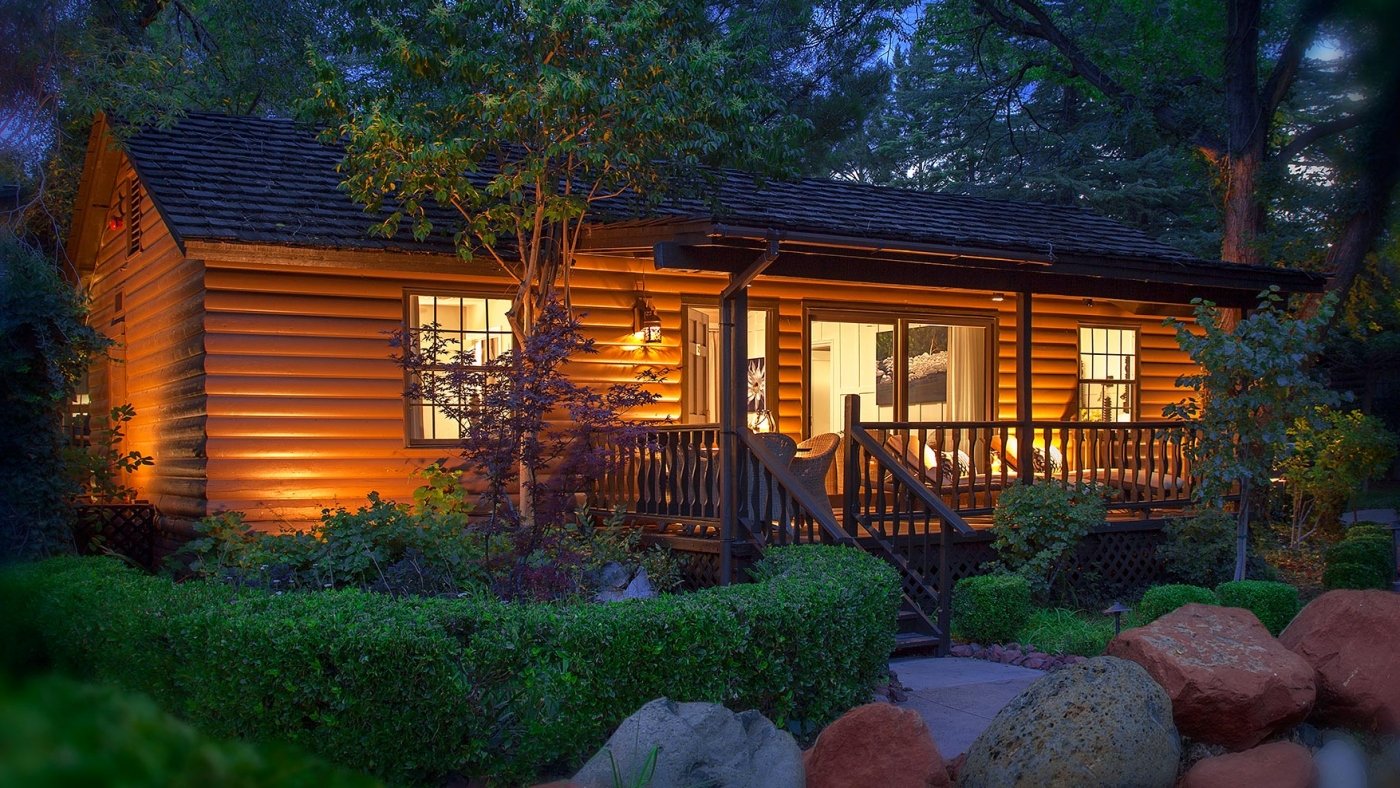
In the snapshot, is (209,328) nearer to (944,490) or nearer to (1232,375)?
(944,490)

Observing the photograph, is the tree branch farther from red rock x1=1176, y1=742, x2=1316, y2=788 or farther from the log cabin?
the log cabin

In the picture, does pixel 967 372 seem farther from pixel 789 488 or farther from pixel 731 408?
pixel 789 488

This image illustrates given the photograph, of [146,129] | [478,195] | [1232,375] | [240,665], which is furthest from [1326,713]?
[146,129]

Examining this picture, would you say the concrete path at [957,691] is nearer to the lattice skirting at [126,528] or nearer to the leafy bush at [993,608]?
the leafy bush at [993,608]

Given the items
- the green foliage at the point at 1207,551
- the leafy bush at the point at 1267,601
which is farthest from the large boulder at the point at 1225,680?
the green foliage at the point at 1207,551

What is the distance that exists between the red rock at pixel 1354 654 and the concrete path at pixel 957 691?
1.71 meters

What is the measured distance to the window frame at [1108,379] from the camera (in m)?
15.3

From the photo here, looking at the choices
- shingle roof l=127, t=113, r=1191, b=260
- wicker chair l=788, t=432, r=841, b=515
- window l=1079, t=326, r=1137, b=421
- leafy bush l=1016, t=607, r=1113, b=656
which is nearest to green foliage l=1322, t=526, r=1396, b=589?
leafy bush l=1016, t=607, r=1113, b=656

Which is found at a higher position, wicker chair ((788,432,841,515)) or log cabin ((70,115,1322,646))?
log cabin ((70,115,1322,646))

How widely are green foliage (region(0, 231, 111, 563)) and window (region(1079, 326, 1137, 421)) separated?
37.5 feet

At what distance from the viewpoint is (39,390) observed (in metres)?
9.20

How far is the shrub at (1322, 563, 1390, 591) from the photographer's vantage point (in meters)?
11.0

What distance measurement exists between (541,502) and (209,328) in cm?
383

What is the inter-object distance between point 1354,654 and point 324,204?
8768mm
